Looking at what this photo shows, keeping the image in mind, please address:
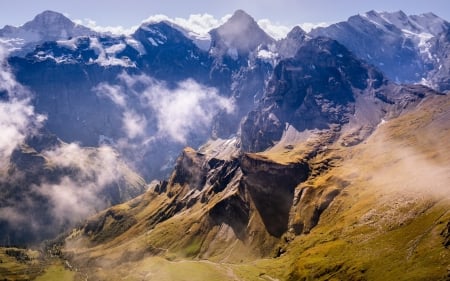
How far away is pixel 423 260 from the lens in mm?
195125

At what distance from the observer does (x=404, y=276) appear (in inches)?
7530

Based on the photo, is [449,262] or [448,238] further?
[448,238]

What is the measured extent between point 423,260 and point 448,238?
14.0 meters

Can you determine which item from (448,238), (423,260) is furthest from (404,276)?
(448,238)

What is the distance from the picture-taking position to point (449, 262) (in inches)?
7092

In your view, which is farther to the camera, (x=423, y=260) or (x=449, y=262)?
(x=423, y=260)

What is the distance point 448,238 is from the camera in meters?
198

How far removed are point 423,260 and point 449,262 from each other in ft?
51.4

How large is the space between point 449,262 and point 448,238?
783 inches

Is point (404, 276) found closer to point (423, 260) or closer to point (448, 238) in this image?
point (423, 260)
